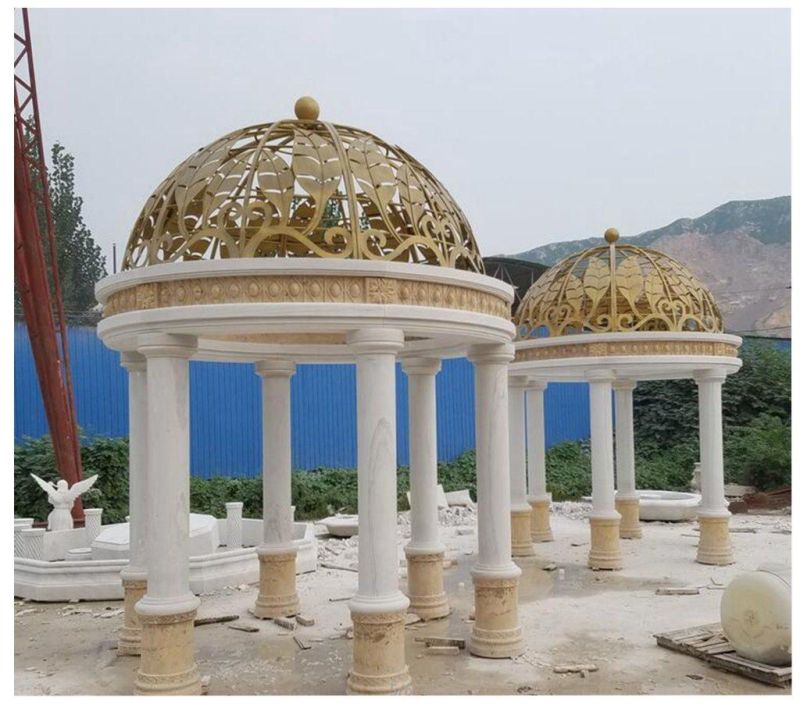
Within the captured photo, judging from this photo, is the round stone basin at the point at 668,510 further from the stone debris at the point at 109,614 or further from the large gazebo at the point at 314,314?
the stone debris at the point at 109,614

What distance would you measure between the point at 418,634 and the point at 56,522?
923 centimetres

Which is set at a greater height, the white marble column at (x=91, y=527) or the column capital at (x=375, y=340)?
the column capital at (x=375, y=340)

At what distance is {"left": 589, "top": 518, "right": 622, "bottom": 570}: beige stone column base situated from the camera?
17.2 metres

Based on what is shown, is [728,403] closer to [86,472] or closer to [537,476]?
[537,476]

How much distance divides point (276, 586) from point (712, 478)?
9.56 meters

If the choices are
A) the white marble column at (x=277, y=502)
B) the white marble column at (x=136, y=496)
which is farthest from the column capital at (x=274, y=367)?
the white marble column at (x=136, y=496)

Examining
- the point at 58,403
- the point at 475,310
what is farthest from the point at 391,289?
the point at 58,403

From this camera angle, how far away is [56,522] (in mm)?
17719

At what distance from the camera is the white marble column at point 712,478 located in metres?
17.7

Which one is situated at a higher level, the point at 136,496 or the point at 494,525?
the point at 136,496

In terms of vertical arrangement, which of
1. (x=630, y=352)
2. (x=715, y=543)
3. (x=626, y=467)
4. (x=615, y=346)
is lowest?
(x=715, y=543)

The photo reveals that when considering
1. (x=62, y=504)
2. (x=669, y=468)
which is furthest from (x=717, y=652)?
(x=669, y=468)

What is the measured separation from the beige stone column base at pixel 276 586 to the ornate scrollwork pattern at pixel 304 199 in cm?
539

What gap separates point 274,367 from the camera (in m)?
13.2
